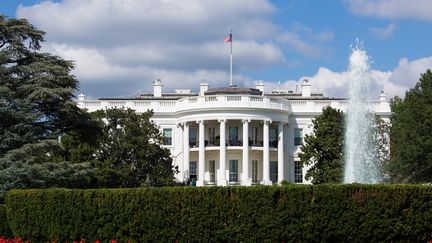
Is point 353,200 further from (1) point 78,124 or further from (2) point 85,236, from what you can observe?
(1) point 78,124

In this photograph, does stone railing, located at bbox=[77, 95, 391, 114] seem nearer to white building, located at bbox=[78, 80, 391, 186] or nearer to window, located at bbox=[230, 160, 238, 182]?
white building, located at bbox=[78, 80, 391, 186]

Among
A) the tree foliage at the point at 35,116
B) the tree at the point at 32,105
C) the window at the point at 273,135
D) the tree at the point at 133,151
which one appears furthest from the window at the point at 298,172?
the tree at the point at 32,105

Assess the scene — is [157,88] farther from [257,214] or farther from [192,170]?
[257,214]

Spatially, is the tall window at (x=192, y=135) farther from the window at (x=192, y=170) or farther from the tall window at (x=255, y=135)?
the tall window at (x=255, y=135)

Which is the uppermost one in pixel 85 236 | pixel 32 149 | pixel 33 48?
pixel 33 48

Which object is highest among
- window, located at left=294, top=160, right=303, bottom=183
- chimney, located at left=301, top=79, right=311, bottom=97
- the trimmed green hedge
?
chimney, located at left=301, top=79, right=311, bottom=97

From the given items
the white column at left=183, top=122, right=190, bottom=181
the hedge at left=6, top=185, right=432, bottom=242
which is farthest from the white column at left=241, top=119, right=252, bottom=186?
the hedge at left=6, top=185, right=432, bottom=242

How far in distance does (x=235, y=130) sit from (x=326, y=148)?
547 inches

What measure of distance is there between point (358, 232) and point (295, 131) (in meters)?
53.3

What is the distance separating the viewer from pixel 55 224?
23.1 meters

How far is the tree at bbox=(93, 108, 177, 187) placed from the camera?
4969cm

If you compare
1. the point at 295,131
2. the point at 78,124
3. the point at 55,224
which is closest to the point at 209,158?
the point at 295,131

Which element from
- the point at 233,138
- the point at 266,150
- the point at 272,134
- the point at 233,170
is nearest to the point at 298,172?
the point at 272,134

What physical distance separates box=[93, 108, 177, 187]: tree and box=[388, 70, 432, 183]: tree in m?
15.8
